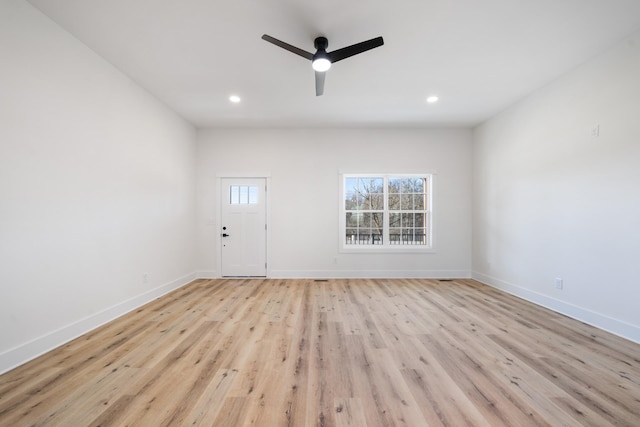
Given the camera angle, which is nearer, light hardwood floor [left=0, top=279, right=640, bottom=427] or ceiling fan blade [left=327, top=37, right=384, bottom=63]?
light hardwood floor [left=0, top=279, right=640, bottom=427]

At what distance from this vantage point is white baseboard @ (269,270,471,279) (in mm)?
5090

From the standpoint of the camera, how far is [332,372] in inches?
77.0

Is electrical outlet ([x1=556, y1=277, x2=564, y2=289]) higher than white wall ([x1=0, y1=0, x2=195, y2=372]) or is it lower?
lower

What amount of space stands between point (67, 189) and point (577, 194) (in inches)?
222

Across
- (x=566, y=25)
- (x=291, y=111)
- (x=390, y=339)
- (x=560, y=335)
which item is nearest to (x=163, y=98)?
(x=291, y=111)

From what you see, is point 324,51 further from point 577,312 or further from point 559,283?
point 577,312

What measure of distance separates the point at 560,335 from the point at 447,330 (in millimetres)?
1105

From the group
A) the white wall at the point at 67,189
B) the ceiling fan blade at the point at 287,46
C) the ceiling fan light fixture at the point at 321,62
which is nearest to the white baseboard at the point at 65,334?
the white wall at the point at 67,189

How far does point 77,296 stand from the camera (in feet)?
8.46

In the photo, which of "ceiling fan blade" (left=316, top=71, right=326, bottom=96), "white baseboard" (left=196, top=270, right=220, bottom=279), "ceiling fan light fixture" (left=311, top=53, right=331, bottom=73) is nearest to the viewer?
"ceiling fan light fixture" (left=311, top=53, right=331, bottom=73)

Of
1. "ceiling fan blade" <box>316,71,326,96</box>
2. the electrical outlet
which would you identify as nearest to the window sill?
the electrical outlet

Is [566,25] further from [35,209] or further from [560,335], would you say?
[35,209]

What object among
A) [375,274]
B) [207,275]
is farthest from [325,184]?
[207,275]

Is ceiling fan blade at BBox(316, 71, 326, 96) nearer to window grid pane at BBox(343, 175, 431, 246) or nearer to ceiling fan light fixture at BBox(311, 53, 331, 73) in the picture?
ceiling fan light fixture at BBox(311, 53, 331, 73)
